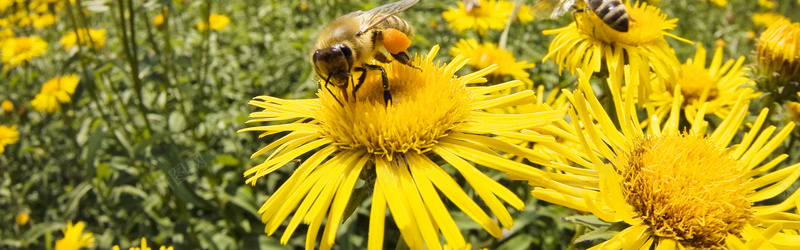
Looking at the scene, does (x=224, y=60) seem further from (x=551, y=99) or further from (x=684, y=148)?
(x=684, y=148)

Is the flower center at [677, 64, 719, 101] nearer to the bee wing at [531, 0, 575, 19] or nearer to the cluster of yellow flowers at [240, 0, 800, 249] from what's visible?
the bee wing at [531, 0, 575, 19]

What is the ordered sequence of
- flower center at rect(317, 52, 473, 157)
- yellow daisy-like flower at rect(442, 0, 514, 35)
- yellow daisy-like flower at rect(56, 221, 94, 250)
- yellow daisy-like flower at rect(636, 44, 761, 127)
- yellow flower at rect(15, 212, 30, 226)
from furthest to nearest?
yellow flower at rect(15, 212, 30, 226) < yellow daisy-like flower at rect(442, 0, 514, 35) < yellow daisy-like flower at rect(56, 221, 94, 250) < yellow daisy-like flower at rect(636, 44, 761, 127) < flower center at rect(317, 52, 473, 157)

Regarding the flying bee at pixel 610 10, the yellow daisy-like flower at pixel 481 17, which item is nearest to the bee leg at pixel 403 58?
the flying bee at pixel 610 10

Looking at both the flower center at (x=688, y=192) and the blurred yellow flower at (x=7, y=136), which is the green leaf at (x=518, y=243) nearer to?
the flower center at (x=688, y=192)

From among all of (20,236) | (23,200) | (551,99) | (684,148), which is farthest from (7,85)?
(684,148)

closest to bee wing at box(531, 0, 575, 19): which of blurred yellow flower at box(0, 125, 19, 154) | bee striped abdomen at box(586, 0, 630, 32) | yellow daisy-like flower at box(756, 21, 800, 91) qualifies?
bee striped abdomen at box(586, 0, 630, 32)

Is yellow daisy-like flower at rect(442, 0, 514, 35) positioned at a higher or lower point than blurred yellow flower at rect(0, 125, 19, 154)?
higher

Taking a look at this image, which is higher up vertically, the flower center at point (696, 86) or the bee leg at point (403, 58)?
the bee leg at point (403, 58)

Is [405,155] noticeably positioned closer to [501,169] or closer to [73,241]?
[501,169]
